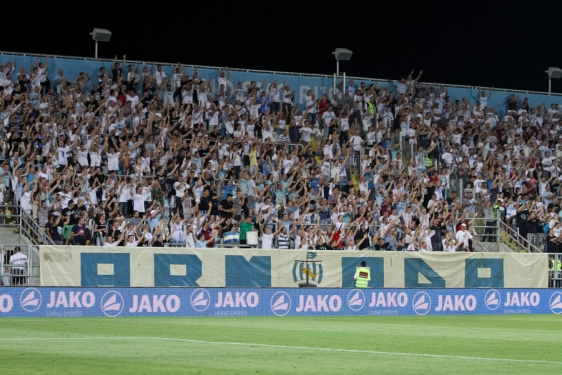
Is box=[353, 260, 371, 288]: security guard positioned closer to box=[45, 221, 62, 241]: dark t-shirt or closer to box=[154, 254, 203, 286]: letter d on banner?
box=[154, 254, 203, 286]: letter d on banner

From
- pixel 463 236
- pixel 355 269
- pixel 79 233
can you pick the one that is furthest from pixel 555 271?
pixel 79 233

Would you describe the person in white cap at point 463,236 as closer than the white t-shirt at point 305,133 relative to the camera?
Yes

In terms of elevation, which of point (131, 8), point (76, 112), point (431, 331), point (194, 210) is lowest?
point (431, 331)

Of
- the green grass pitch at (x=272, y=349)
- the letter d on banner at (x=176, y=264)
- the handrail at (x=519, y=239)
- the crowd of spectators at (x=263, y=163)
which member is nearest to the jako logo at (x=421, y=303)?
the crowd of spectators at (x=263, y=163)

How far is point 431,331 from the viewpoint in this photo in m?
20.1

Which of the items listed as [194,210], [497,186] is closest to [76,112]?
[194,210]

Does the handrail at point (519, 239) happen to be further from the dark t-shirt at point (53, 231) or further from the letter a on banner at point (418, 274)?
the dark t-shirt at point (53, 231)

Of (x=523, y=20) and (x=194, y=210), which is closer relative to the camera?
(x=194, y=210)

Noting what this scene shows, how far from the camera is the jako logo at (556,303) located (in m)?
32.4

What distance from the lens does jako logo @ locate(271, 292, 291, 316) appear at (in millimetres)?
28203

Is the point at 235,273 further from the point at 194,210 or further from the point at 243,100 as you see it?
the point at 243,100

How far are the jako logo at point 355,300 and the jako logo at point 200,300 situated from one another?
14.2ft

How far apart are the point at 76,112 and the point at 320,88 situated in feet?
41.4

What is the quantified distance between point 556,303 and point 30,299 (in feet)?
55.9
